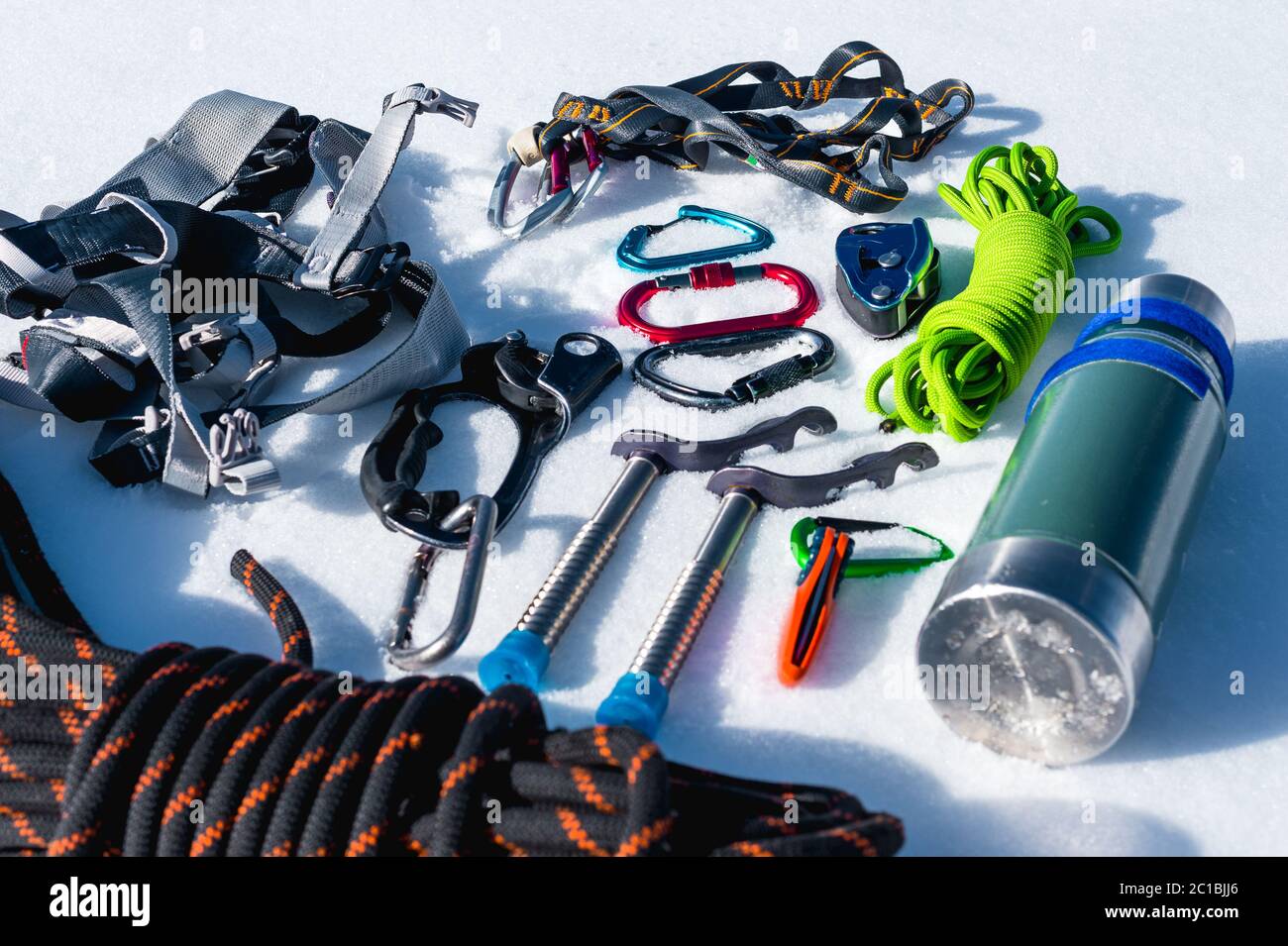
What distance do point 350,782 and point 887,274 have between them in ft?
4.08

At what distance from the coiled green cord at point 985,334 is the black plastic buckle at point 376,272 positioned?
2.81 feet

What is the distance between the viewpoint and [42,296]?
2.26 m

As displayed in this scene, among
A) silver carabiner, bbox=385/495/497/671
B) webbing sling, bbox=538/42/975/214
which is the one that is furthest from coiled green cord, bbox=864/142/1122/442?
silver carabiner, bbox=385/495/497/671

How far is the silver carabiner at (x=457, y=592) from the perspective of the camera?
1.79 m

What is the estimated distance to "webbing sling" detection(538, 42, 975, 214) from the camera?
251cm

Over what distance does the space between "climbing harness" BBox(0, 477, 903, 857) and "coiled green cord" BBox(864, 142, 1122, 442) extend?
74 centimetres

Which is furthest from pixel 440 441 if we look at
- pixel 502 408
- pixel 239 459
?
pixel 239 459

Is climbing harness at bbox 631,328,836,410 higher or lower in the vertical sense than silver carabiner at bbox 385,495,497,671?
higher

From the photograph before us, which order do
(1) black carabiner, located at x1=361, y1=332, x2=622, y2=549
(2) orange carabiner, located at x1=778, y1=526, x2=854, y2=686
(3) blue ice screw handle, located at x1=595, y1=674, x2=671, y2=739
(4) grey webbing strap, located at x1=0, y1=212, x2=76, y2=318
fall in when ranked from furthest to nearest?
1. (4) grey webbing strap, located at x1=0, y1=212, x2=76, y2=318
2. (1) black carabiner, located at x1=361, y1=332, x2=622, y2=549
3. (2) orange carabiner, located at x1=778, y1=526, x2=854, y2=686
4. (3) blue ice screw handle, located at x1=595, y1=674, x2=671, y2=739

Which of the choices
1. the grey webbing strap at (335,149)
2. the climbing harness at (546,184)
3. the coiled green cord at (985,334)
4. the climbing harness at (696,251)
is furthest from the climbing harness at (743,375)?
the grey webbing strap at (335,149)

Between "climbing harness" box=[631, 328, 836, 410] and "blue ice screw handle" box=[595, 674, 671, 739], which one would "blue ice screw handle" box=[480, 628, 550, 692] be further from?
"climbing harness" box=[631, 328, 836, 410]

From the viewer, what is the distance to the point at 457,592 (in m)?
1.88

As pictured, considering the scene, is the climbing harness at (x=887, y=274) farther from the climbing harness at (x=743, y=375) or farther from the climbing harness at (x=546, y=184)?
the climbing harness at (x=546, y=184)
